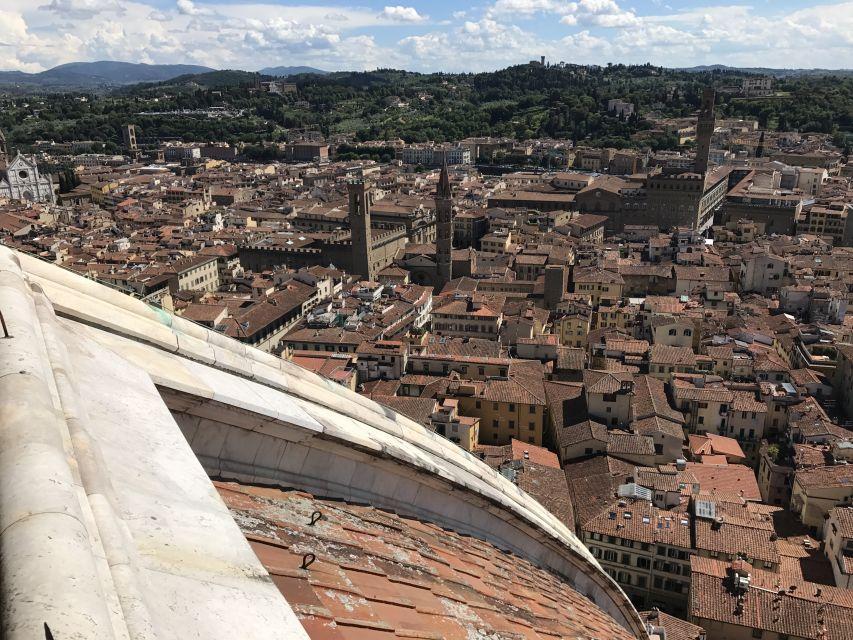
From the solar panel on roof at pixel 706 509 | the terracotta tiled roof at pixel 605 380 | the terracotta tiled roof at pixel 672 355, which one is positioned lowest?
the solar panel on roof at pixel 706 509

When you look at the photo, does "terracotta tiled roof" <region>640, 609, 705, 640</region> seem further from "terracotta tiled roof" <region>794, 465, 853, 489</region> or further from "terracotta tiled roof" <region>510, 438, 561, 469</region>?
"terracotta tiled roof" <region>794, 465, 853, 489</region>

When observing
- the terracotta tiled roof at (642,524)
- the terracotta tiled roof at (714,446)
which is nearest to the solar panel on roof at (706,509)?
the terracotta tiled roof at (642,524)

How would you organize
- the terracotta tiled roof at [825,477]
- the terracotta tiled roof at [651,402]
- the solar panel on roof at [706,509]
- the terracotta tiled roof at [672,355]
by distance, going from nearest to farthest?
1. the solar panel on roof at [706,509]
2. the terracotta tiled roof at [825,477]
3. the terracotta tiled roof at [651,402]
4. the terracotta tiled roof at [672,355]

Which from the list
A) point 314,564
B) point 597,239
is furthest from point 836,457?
point 597,239

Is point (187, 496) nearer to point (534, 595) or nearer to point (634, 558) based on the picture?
point (534, 595)

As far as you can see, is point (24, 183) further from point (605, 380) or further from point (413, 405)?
point (605, 380)

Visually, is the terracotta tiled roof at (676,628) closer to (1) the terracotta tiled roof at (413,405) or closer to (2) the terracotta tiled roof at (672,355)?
(1) the terracotta tiled roof at (413,405)
